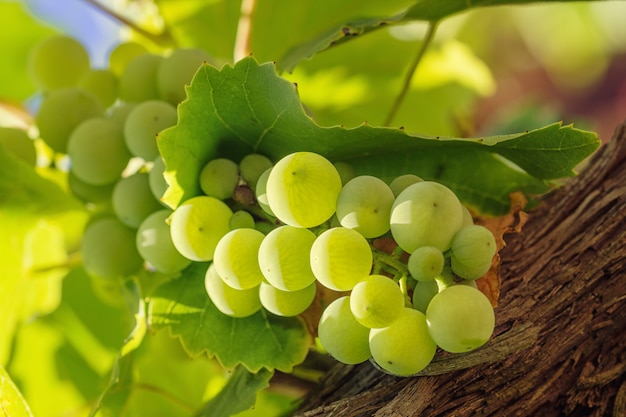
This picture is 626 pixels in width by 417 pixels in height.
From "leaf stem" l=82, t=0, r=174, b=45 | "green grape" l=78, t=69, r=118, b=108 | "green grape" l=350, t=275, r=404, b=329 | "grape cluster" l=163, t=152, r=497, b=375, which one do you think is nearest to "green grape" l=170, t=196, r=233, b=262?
"grape cluster" l=163, t=152, r=497, b=375

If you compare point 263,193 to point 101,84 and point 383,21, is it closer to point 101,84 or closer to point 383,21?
point 383,21

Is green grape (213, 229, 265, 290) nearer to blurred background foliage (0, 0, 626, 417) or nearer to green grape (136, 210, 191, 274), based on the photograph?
green grape (136, 210, 191, 274)

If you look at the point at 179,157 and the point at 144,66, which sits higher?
the point at 144,66

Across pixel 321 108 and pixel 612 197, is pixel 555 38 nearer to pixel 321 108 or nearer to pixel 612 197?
pixel 321 108

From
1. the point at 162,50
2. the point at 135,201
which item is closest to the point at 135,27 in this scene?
the point at 162,50

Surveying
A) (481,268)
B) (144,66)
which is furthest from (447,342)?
(144,66)

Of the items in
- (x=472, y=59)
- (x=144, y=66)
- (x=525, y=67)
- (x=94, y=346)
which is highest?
(x=525, y=67)

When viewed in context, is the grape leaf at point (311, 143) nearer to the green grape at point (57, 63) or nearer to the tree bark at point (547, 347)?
the tree bark at point (547, 347)
